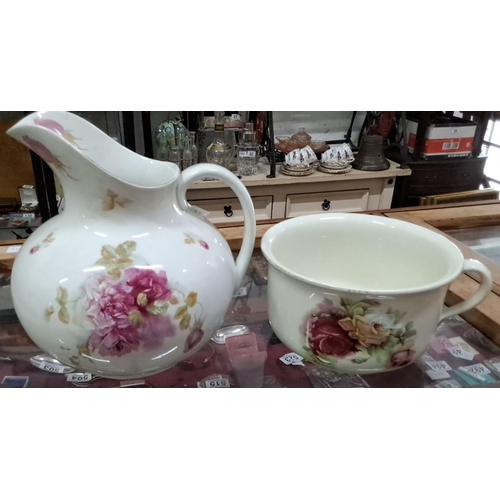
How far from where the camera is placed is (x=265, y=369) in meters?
0.56

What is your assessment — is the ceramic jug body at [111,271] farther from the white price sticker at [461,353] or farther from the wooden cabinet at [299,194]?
the wooden cabinet at [299,194]

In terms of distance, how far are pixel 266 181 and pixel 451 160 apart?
68 cm

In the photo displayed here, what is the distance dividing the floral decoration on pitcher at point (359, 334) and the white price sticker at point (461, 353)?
4.9 inches

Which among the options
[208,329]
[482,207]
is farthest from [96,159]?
[482,207]

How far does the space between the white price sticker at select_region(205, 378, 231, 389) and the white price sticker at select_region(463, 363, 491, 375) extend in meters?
0.28

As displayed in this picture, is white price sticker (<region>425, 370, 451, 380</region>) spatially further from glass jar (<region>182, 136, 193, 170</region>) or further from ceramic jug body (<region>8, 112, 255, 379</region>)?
glass jar (<region>182, 136, 193, 170</region>)

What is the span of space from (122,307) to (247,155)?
108 centimetres

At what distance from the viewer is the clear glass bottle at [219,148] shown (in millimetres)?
1424

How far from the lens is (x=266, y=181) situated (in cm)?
143

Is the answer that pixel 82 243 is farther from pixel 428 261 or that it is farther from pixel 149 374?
pixel 428 261

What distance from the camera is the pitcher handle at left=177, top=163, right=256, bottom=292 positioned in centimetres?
49

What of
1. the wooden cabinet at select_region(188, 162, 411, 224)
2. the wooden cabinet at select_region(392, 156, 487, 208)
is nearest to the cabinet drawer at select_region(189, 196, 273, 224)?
the wooden cabinet at select_region(188, 162, 411, 224)

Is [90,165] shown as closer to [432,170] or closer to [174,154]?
[174,154]

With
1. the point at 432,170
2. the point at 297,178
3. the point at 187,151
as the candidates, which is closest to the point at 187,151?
the point at 187,151
